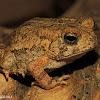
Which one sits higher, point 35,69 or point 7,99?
point 35,69

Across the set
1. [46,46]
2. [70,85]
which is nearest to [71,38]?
[46,46]

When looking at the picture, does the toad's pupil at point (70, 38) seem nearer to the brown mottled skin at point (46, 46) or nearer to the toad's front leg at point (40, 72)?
the brown mottled skin at point (46, 46)

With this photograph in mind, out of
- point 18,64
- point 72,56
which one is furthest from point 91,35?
point 18,64

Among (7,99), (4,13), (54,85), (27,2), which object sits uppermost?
(27,2)

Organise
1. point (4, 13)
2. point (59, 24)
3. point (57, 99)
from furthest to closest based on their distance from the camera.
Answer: point (4, 13)
point (59, 24)
point (57, 99)

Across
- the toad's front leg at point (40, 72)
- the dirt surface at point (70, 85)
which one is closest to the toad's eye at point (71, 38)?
the toad's front leg at point (40, 72)

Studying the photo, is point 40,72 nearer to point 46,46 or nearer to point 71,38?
point 46,46

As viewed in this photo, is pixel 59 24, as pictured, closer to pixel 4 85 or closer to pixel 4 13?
pixel 4 85
